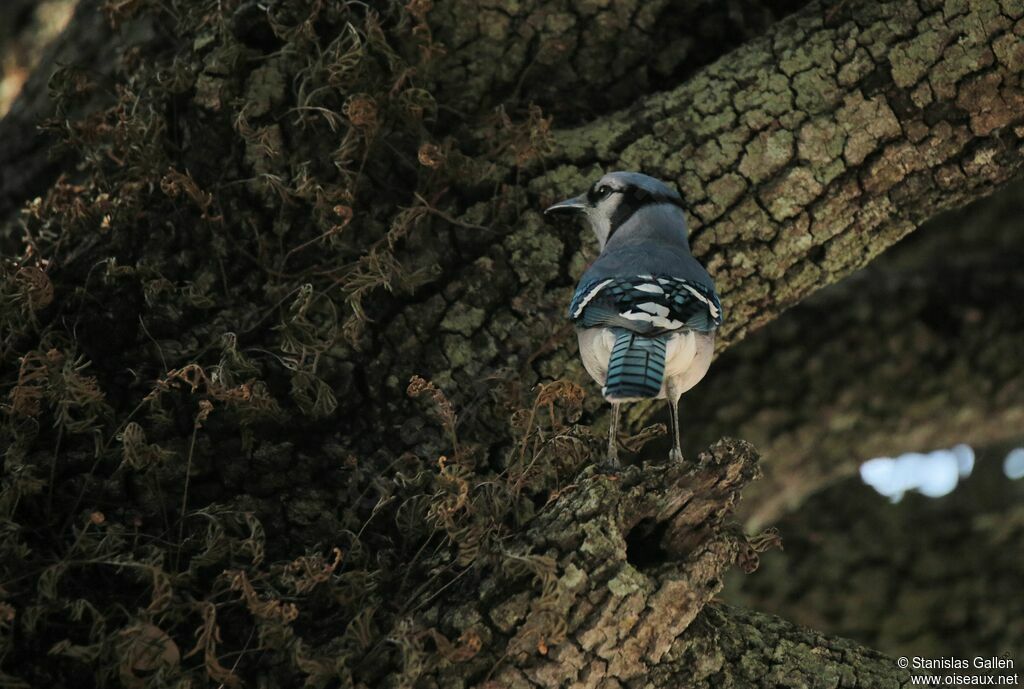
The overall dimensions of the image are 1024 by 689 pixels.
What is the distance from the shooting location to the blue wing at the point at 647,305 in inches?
118

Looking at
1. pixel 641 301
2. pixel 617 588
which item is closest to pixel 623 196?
pixel 641 301

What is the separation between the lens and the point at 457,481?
262cm

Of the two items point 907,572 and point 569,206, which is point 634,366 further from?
point 907,572

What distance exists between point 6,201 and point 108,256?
908 mm

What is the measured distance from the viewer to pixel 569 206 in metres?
3.26

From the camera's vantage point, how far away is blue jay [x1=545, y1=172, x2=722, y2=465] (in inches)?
114

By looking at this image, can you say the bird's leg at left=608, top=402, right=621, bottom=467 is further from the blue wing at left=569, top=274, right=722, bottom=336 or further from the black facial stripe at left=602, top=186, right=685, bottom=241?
the black facial stripe at left=602, top=186, right=685, bottom=241

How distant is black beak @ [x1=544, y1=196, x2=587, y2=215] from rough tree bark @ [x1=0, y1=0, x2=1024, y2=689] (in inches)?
2.1

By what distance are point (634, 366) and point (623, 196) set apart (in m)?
0.74

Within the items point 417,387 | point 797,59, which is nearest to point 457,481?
point 417,387

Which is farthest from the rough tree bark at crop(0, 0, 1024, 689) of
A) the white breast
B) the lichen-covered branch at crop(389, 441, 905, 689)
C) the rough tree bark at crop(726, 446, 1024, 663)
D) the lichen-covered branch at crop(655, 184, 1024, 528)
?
the rough tree bark at crop(726, 446, 1024, 663)

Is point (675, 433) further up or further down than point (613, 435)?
further down

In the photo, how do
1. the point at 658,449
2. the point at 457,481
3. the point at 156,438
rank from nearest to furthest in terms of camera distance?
the point at 457,481 < the point at 156,438 < the point at 658,449

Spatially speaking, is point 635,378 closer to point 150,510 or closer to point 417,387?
point 417,387
